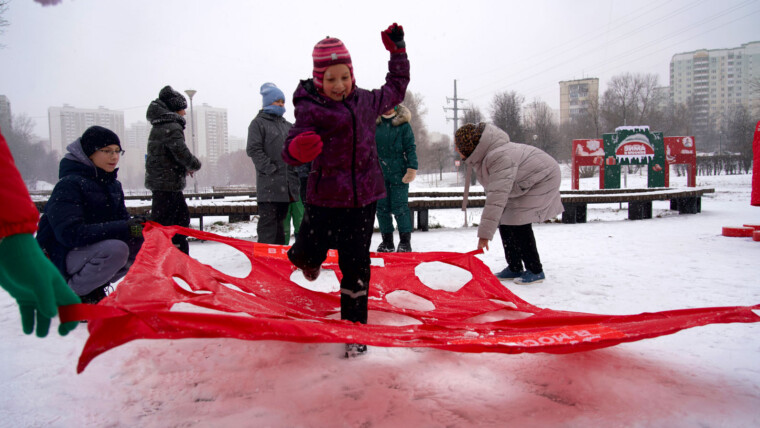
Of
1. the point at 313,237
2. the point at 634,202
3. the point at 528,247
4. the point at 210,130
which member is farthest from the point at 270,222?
the point at 210,130

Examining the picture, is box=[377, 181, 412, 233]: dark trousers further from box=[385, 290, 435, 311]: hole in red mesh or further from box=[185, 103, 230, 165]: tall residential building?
box=[185, 103, 230, 165]: tall residential building

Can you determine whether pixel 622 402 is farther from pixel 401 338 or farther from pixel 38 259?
pixel 38 259

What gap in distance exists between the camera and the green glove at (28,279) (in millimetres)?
881

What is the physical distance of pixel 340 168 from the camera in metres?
2.06

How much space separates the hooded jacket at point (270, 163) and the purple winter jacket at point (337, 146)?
6.07 feet

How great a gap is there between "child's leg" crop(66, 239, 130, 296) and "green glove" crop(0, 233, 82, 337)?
67.5 inches

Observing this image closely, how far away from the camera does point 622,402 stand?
1524mm

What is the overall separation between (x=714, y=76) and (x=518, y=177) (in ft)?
336

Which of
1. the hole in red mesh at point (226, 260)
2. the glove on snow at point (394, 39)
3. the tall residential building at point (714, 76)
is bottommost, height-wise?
the hole in red mesh at point (226, 260)

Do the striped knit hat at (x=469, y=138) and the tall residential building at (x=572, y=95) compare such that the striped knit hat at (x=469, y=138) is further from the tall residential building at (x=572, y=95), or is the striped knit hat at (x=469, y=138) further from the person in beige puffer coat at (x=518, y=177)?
the tall residential building at (x=572, y=95)

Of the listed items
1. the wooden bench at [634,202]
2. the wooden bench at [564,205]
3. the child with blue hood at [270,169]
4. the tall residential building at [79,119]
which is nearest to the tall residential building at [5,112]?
the tall residential building at [79,119]

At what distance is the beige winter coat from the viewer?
3.25 m

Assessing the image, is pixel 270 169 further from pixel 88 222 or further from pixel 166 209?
pixel 88 222

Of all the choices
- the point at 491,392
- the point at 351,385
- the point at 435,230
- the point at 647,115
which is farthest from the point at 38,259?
the point at 647,115
